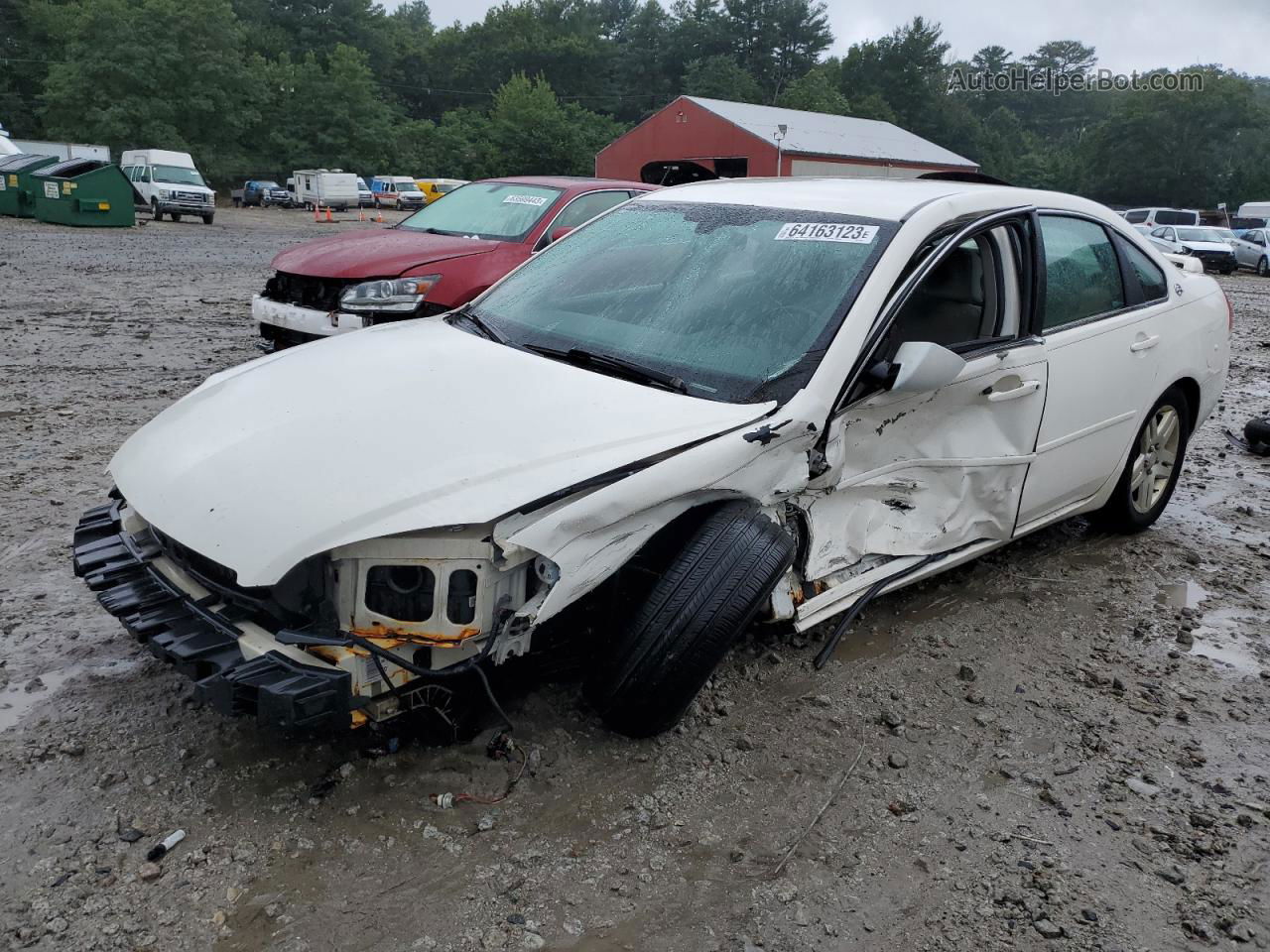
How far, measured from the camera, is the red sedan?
22.0 ft

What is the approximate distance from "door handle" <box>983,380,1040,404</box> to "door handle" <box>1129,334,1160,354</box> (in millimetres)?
827

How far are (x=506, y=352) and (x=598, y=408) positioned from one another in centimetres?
64

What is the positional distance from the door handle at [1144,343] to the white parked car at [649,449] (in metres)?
0.02

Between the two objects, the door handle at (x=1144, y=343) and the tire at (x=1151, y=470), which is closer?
the door handle at (x=1144, y=343)

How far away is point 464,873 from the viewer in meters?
2.44

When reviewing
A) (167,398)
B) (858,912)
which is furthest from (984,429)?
(167,398)

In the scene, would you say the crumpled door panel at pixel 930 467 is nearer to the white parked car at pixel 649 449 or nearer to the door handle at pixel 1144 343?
the white parked car at pixel 649 449

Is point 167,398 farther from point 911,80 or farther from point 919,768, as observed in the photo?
point 911,80

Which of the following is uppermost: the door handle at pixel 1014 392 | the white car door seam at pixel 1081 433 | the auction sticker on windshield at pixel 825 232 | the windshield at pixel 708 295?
the auction sticker on windshield at pixel 825 232

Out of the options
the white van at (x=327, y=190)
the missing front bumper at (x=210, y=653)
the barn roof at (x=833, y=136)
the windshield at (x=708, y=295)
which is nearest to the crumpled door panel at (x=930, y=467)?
the windshield at (x=708, y=295)

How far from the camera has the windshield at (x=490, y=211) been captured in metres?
7.55

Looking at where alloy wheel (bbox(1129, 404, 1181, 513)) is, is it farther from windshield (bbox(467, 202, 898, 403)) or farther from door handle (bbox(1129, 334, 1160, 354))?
windshield (bbox(467, 202, 898, 403))

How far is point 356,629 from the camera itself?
251 centimetres

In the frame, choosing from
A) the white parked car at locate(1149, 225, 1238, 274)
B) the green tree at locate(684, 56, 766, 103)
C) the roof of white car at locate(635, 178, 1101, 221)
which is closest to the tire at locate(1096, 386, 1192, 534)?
the roof of white car at locate(635, 178, 1101, 221)
